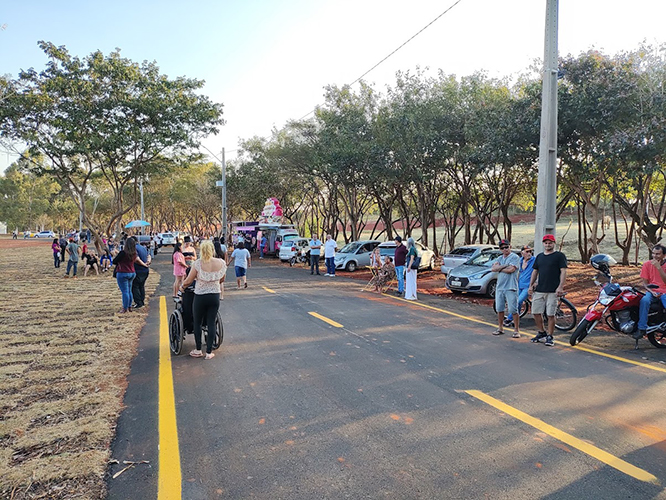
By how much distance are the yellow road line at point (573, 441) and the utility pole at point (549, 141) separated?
6199mm

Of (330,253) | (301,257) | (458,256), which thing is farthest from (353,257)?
(458,256)

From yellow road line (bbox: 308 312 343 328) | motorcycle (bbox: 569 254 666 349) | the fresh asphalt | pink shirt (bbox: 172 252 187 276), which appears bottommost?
the fresh asphalt

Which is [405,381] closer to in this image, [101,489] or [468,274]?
[101,489]

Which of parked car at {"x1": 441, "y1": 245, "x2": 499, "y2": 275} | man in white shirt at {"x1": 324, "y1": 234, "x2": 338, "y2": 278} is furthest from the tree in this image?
parked car at {"x1": 441, "y1": 245, "x2": 499, "y2": 275}

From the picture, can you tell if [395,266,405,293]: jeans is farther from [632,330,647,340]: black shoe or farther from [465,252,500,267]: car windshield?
[632,330,647,340]: black shoe

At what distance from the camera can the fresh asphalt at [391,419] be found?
3674 millimetres

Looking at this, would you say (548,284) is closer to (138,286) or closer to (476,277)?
(476,277)

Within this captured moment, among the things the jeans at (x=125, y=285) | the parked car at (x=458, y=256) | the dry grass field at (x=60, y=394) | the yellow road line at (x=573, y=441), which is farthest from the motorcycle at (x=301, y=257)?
the yellow road line at (x=573, y=441)

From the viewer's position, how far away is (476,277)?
1448 cm

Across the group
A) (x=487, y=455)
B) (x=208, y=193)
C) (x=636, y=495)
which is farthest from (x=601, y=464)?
(x=208, y=193)

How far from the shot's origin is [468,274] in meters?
14.7

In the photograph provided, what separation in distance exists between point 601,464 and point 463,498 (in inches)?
51.4

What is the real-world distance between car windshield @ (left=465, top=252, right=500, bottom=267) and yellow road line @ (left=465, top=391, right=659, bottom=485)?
10.2 metres

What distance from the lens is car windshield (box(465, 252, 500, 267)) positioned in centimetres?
1529
